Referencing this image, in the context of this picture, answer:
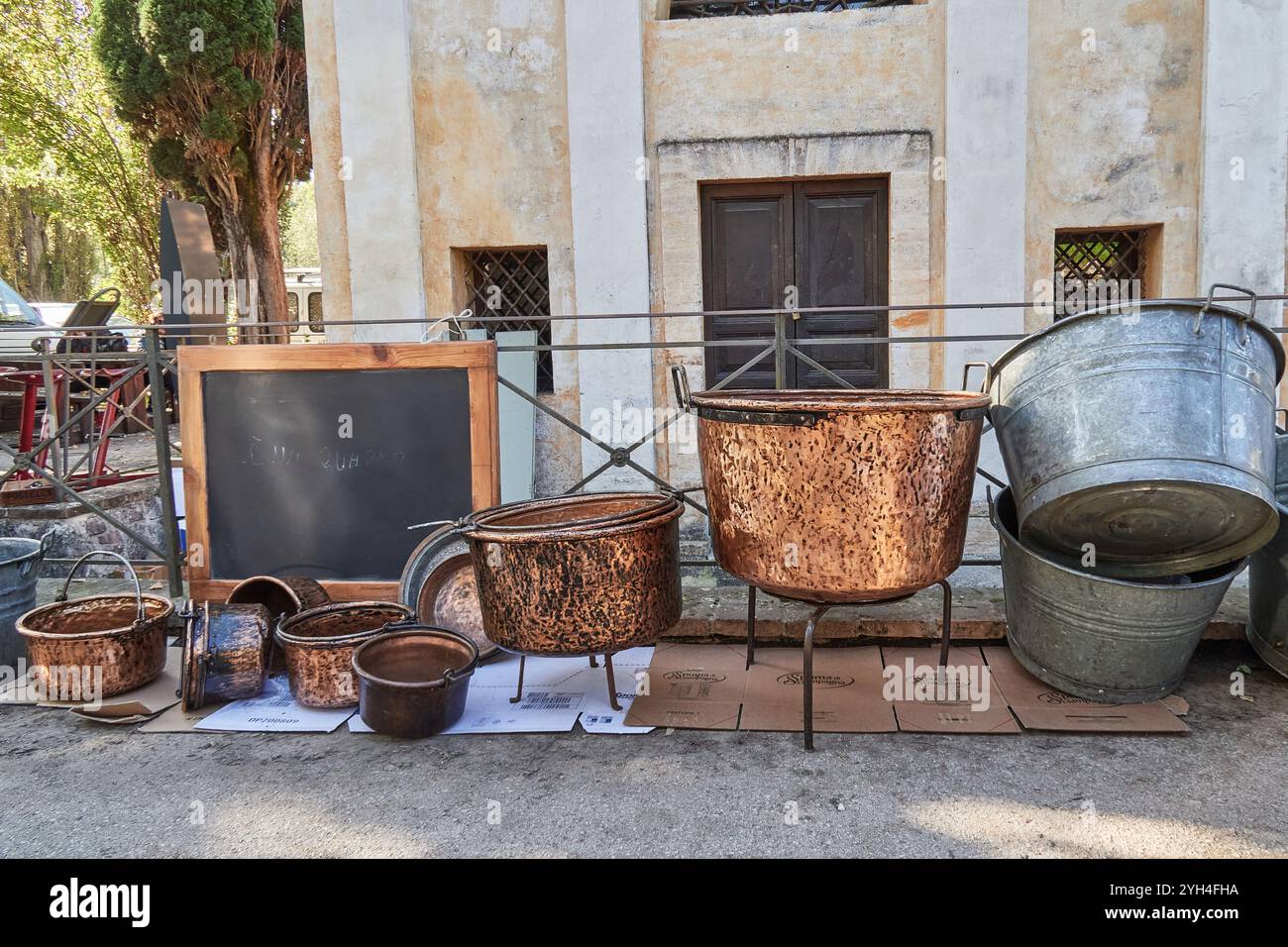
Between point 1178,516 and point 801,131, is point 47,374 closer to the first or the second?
point 801,131

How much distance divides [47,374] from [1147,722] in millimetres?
7311

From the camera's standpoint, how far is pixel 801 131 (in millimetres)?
7508

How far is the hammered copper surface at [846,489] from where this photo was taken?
320cm

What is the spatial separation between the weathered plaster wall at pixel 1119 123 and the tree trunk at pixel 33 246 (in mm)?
31414

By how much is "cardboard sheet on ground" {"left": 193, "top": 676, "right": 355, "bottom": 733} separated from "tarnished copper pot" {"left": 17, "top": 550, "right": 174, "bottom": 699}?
1.57 ft

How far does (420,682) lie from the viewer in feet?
12.4

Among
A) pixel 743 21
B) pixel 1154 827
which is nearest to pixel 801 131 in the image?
pixel 743 21

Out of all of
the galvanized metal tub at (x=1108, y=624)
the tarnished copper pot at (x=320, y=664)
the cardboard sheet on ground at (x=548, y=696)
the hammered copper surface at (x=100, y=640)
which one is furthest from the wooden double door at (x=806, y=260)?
the hammered copper surface at (x=100, y=640)

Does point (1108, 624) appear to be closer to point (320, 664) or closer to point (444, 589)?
point (444, 589)

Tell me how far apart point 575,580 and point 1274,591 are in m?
2.93

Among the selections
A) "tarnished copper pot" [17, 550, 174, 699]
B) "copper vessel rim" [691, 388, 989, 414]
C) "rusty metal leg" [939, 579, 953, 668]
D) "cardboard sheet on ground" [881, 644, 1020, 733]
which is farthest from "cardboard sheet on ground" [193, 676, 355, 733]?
"rusty metal leg" [939, 579, 953, 668]

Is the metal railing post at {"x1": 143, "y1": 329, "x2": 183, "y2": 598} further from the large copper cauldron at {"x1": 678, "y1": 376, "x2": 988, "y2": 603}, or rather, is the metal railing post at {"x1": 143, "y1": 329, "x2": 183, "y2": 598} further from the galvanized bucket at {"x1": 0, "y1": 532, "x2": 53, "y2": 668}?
the large copper cauldron at {"x1": 678, "y1": 376, "x2": 988, "y2": 603}

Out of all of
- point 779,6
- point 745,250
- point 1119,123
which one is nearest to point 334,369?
point 745,250
